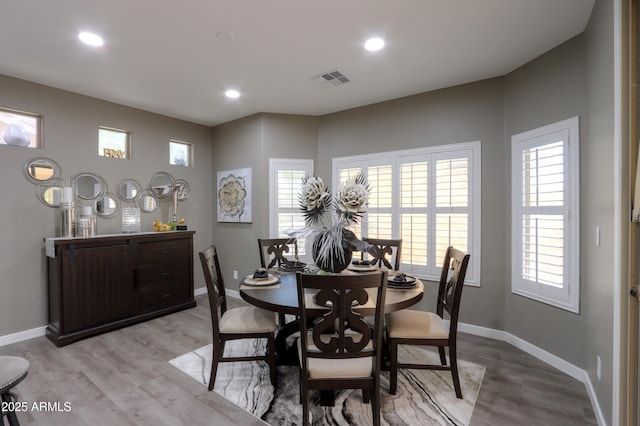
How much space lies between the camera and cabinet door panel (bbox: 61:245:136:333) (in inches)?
124

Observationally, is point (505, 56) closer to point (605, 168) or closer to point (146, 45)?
point (605, 168)

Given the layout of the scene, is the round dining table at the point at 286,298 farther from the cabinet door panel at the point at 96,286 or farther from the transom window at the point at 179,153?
the transom window at the point at 179,153

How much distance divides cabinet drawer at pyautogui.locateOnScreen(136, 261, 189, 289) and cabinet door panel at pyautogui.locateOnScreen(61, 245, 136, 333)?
0.11 m

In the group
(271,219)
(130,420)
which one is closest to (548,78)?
(271,219)

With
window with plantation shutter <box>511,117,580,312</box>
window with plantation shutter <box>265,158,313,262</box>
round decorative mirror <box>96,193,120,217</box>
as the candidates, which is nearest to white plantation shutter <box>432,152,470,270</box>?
window with plantation shutter <box>511,117,580,312</box>

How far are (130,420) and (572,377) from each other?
338 centimetres

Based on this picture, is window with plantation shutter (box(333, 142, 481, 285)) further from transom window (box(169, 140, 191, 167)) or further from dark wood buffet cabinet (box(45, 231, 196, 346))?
transom window (box(169, 140, 191, 167))

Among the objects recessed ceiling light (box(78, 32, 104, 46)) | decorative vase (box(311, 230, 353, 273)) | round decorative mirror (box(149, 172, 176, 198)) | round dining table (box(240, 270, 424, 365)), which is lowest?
round dining table (box(240, 270, 424, 365))

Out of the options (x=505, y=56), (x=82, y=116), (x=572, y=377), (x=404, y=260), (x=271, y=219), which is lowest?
(x=572, y=377)

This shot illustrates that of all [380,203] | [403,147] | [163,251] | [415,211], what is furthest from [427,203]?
[163,251]

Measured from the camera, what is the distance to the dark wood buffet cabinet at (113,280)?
3.13 m

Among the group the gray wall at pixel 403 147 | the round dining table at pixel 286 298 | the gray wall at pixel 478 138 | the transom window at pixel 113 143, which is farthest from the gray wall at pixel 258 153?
the round dining table at pixel 286 298

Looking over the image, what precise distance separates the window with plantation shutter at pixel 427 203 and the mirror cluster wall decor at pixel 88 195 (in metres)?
2.88

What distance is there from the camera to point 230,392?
7.53ft
